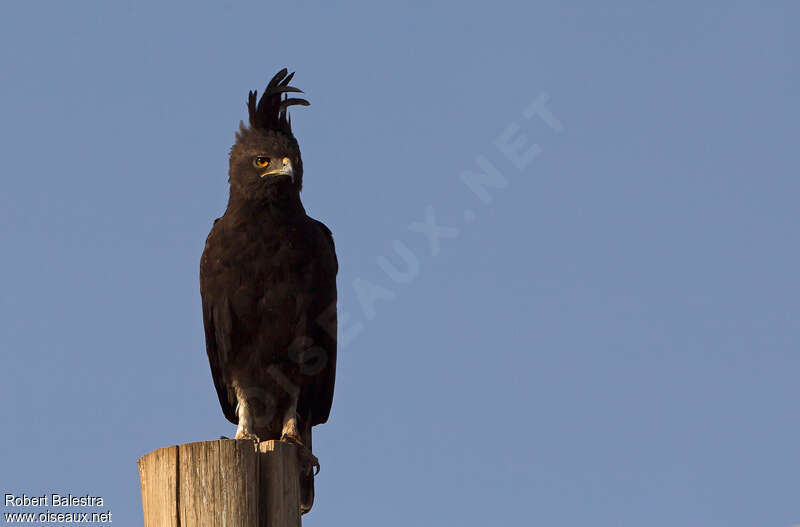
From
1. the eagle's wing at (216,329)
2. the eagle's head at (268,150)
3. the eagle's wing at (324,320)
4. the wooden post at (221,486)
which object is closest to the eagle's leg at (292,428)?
the eagle's wing at (324,320)

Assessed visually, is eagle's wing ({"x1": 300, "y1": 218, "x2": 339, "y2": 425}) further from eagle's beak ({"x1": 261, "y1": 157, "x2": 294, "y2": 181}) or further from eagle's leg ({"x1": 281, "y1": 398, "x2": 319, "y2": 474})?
eagle's beak ({"x1": 261, "y1": 157, "x2": 294, "y2": 181})

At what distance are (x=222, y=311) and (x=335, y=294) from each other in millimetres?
971

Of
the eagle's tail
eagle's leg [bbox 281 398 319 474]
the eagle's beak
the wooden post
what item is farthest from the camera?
the eagle's beak

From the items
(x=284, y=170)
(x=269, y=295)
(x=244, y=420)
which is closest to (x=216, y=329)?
(x=269, y=295)

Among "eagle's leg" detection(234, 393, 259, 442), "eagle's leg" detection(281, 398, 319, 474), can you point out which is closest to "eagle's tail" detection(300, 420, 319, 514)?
"eagle's leg" detection(281, 398, 319, 474)

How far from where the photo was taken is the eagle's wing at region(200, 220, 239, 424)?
8.61 meters

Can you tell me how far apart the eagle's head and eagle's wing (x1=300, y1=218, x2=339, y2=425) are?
1.71ft

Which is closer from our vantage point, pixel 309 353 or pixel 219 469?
pixel 219 469

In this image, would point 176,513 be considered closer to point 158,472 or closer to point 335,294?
point 158,472

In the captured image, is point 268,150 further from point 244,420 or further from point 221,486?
point 221,486

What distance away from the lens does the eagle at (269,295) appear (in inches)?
335

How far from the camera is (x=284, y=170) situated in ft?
28.3

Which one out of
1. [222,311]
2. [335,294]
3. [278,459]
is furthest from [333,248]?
[278,459]

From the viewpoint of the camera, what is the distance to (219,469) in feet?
15.6
